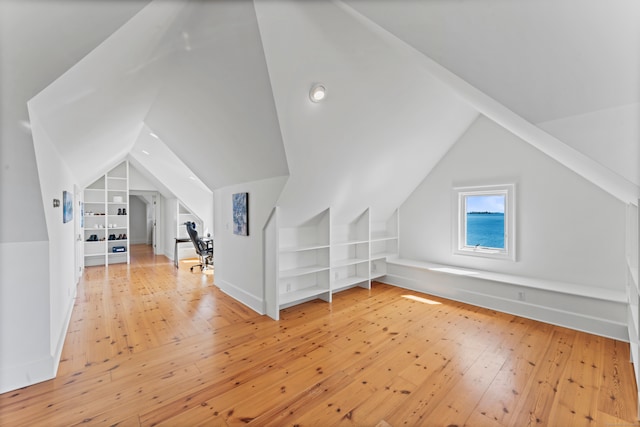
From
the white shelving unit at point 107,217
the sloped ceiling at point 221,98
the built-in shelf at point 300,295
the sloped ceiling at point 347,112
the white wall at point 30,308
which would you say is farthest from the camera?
the white shelving unit at point 107,217

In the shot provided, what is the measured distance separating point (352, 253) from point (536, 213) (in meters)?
2.85

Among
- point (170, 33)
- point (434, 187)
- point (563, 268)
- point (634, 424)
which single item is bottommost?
point (634, 424)

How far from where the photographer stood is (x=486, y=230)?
169 inches

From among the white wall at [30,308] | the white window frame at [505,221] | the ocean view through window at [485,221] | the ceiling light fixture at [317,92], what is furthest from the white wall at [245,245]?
the ocean view through window at [485,221]

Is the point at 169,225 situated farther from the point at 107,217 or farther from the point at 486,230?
the point at 486,230

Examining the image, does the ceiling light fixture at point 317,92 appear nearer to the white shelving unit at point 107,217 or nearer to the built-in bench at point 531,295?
the built-in bench at point 531,295

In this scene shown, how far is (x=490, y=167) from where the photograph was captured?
4.12 m

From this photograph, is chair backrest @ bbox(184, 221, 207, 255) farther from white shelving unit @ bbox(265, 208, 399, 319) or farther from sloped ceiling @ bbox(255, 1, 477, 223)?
sloped ceiling @ bbox(255, 1, 477, 223)

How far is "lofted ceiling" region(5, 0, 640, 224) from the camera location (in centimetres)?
110

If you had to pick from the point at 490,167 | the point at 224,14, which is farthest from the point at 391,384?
the point at 490,167

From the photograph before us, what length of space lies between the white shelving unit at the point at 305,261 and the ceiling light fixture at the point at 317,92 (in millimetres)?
1983

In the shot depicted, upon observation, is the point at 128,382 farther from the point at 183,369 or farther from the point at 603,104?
the point at 603,104

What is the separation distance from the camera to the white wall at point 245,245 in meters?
3.56

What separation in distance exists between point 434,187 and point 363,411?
3904 mm
